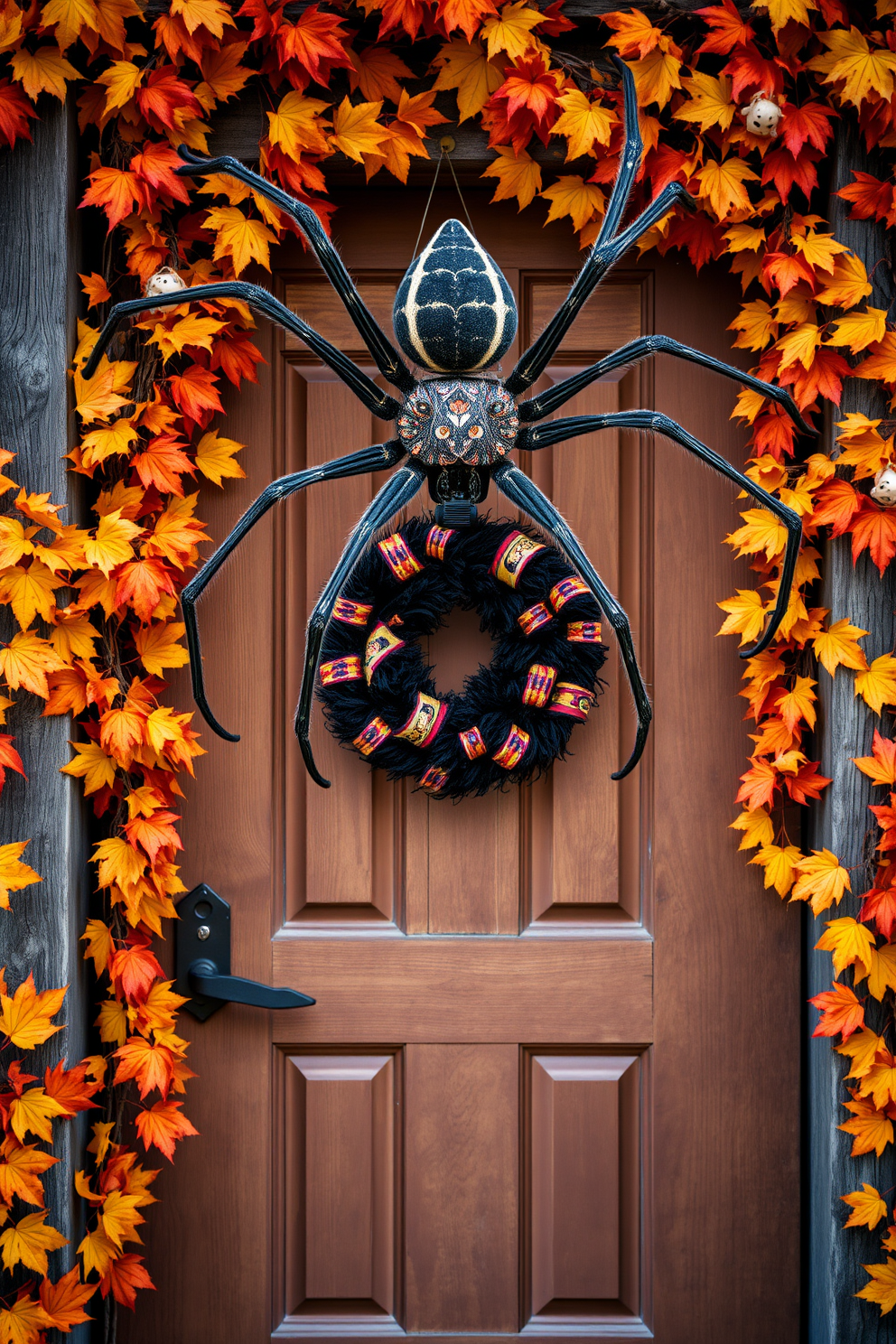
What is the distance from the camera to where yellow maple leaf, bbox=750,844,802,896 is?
1684 mm

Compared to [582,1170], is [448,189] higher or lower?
higher

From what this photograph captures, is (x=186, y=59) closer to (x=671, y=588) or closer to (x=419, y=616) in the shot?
(x=419, y=616)

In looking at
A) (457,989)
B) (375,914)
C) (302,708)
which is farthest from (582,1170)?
(302,708)

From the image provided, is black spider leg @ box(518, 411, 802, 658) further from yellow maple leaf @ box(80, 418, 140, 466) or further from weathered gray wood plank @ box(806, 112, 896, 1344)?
yellow maple leaf @ box(80, 418, 140, 466)

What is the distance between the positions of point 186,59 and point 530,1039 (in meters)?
1.86

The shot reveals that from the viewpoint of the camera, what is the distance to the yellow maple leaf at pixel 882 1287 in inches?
61.4

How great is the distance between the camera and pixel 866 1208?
158 centimetres

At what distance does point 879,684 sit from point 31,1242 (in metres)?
1.71

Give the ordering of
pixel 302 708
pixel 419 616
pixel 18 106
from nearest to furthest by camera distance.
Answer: pixel 302 708, pixel 18 106, pixel 419 616

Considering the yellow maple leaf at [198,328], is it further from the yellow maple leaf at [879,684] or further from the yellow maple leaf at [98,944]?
the yellow maple leaf at [879,684]

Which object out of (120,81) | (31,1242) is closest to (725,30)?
(120,81)

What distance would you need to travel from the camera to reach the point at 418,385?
4.39ft

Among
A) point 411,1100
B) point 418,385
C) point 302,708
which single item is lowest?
point 411,1100

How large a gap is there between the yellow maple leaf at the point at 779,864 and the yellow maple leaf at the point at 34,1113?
1.29 m
